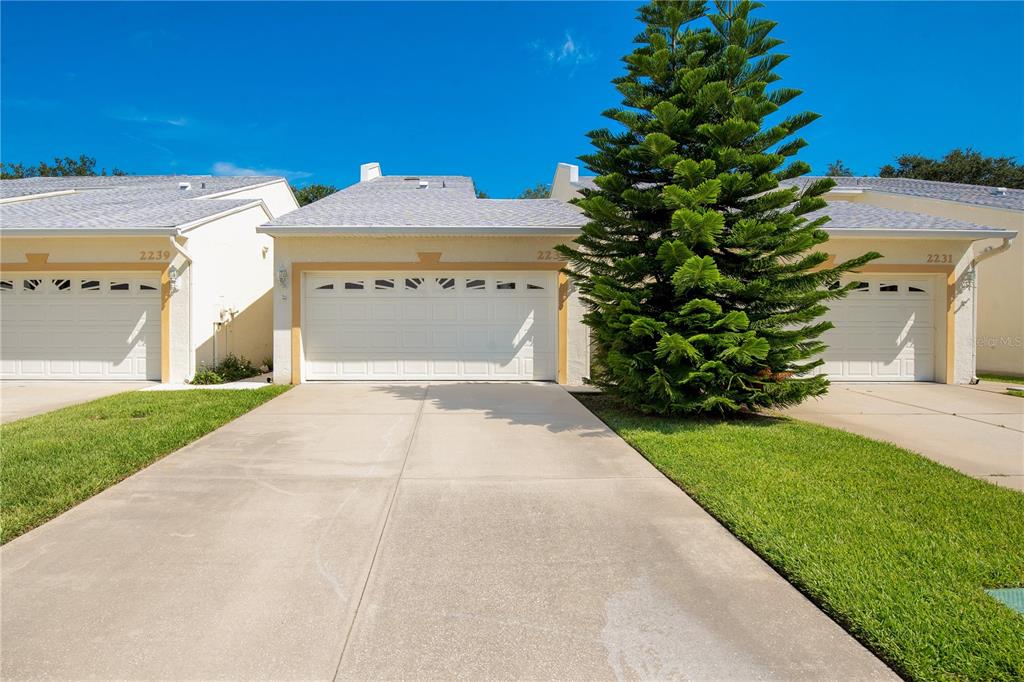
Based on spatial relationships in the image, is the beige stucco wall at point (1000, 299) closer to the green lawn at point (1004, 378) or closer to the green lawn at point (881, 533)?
the green lawn at point (1004, 378)

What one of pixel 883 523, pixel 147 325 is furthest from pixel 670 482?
pixel 147 325

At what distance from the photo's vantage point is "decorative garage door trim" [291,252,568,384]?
911 centimetres

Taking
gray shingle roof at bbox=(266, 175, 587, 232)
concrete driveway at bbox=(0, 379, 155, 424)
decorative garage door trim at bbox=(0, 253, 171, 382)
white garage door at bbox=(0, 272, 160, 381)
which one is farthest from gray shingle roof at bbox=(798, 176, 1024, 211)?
concrete driveway at bbox=(0, 379, 155, 424)

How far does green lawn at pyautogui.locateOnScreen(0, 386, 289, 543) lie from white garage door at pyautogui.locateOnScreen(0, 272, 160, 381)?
228cm

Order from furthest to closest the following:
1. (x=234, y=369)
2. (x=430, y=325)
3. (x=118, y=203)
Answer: (x=118, y=203)
(x=234, y=369)
(x=430, y=325)

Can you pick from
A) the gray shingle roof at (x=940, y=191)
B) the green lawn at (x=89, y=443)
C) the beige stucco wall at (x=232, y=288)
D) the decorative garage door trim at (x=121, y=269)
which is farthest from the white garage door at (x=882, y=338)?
the decorative garage door trim at (x=121, y=269)

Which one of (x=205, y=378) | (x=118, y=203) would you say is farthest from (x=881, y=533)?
(x=118, y=203)

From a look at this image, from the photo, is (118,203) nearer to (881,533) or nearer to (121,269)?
(121,269)

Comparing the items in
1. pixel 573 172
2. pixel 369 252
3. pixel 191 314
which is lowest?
→ pixel 191 314

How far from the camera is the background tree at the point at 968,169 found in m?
25.2

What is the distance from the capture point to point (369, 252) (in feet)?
29.9

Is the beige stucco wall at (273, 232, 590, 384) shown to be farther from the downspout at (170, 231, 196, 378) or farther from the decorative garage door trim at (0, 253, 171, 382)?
the decorative garage door trim at (0, 253, 171, 382)

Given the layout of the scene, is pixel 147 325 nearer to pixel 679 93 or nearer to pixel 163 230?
pixel 163 230

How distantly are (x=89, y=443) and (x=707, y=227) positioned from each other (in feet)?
22.5
